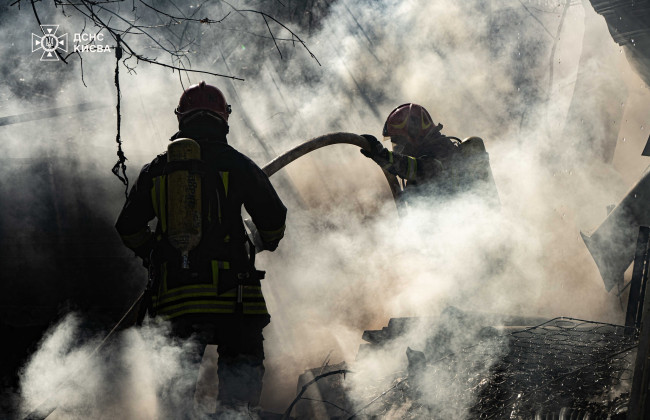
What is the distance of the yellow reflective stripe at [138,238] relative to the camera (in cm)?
350

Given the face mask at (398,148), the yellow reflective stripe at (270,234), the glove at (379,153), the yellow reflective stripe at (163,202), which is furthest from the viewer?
the face mask at (398,148)

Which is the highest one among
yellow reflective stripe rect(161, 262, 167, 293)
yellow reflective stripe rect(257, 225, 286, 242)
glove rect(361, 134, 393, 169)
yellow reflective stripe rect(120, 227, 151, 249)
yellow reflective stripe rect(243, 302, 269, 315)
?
glove rect(361, 134, 393, 169)

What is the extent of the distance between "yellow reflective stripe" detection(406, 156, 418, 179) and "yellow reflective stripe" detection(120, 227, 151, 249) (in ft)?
7.82

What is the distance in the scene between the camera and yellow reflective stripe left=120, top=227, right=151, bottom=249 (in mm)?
3502

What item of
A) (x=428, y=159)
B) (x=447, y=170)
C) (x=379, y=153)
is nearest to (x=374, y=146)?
(x=379, y=153)

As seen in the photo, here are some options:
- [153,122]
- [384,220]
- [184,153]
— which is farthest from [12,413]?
[153,122]

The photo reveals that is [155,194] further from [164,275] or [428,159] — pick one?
[428,159]

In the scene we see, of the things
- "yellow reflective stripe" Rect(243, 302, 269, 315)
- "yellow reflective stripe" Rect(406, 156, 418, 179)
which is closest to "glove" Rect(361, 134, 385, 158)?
"yellow reflective stripe" Rect(406, 156, 418, 179)

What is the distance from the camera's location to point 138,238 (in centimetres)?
353

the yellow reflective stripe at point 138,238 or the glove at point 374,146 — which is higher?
the glove at point 374,146

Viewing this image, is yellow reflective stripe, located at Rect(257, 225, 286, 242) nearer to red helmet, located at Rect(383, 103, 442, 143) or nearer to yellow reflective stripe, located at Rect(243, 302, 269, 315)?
yellow reflective stripe, located at Rect(243, 302, 269, 315)

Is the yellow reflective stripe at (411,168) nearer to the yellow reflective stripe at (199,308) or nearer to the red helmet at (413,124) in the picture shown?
the red helmet at (413,124)

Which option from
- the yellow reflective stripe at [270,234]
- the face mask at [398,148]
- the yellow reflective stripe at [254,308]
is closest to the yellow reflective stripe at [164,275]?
the yellow reflective stripe at [254,308]

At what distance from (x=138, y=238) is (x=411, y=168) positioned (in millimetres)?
2489
